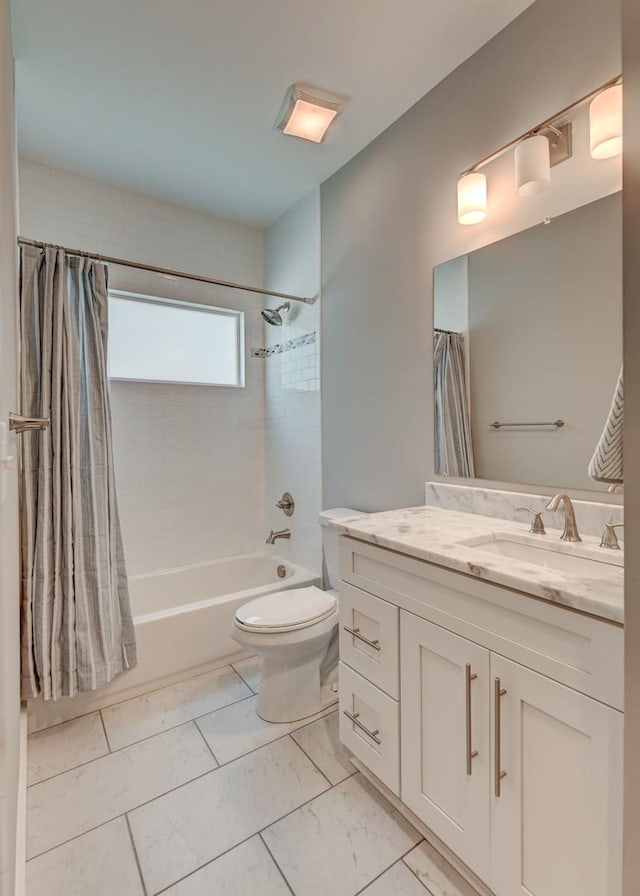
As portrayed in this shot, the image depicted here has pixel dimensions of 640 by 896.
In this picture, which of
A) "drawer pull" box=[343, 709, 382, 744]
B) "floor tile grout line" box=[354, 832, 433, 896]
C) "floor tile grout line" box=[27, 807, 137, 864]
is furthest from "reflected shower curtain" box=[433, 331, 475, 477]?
"floor tile grout line" box=[27, 807, 137, 864]

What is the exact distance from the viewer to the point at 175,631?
6.74 ft

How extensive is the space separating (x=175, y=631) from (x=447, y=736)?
4.66 ft

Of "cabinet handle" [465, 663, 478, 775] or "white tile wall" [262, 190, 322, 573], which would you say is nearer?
"cabinet handle" [465, 663, 478, 775]

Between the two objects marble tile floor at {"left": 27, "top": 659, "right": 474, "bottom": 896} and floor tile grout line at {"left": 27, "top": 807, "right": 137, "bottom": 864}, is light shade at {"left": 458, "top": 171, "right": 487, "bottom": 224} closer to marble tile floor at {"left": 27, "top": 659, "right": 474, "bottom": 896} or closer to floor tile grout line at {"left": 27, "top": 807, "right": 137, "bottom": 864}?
marble tile floor at {"left": 27, "top": 659, "right": 474, "bottom": 896}

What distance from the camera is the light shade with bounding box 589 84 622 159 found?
114 cm

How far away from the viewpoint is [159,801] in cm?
138

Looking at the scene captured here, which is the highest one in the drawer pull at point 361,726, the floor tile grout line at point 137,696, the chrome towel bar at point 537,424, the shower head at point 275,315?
the shower head at point 275,315

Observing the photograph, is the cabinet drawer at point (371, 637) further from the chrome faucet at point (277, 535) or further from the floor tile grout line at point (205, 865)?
the chrome faucet at point (277, 535)

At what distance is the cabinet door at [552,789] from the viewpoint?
0.76 m

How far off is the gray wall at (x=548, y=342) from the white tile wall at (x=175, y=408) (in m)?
1.76

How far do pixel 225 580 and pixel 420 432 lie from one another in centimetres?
170

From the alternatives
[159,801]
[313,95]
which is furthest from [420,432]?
[159,801]

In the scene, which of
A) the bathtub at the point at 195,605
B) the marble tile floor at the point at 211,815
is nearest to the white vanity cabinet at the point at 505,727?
the marble tile floor at the point at 211,815

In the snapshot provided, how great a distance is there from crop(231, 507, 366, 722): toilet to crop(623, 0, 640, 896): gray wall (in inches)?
47.2
